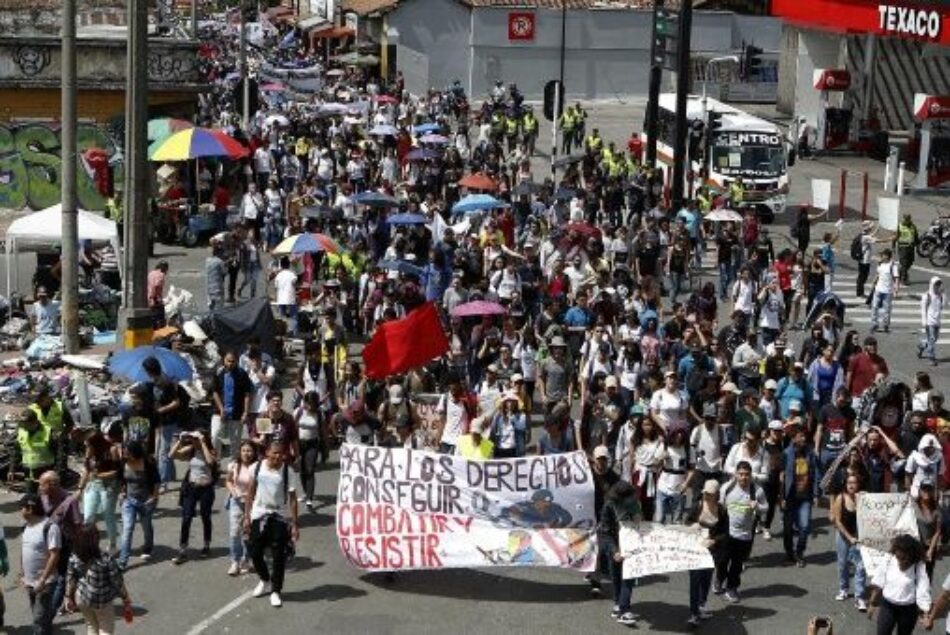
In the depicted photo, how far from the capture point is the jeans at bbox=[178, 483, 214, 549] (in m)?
16.1

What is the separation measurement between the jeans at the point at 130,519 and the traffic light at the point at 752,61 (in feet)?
172

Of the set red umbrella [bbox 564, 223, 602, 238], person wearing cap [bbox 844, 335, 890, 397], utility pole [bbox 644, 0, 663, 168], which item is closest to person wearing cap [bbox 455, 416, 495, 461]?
person wearing cap [bbox 844, 335, 890, 397]

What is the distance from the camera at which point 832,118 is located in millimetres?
52688

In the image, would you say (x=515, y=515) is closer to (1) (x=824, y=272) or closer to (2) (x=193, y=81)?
(1) (x=824, y=272)

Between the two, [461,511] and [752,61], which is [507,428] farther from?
[752,61]

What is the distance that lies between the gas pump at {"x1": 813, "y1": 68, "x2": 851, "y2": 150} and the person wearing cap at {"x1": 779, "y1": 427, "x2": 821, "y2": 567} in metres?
37.7

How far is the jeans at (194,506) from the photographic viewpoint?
52.7 feet

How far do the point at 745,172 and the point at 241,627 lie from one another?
27.1 m

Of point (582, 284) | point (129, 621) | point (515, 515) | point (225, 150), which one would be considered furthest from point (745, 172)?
point (129, 621)

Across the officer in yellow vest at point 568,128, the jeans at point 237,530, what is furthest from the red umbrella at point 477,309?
the officer in yellow vest at point 568,128

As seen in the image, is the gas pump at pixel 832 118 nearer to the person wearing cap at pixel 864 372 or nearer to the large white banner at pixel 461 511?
the person wearing cap at pixel 864 372

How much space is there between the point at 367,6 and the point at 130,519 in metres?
57.8

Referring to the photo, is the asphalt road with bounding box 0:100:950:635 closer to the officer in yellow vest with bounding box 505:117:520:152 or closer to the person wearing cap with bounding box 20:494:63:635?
the person wearing cap with bounding box 20:494:63:635

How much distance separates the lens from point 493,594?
609 inches
